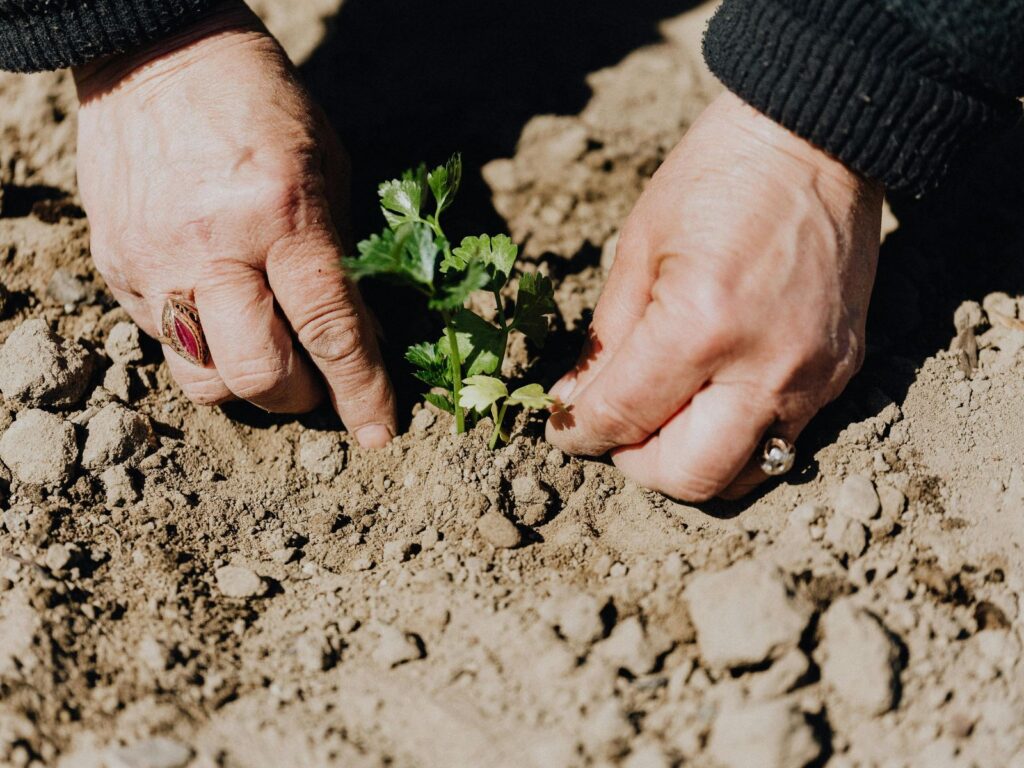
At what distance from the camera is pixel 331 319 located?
8.81 feet

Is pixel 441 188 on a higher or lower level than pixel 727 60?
lower

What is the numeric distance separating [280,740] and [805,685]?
1.29 metres

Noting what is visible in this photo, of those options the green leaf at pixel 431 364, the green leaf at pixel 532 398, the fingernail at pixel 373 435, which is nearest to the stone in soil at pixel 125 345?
the fingernail at pixel 373 435

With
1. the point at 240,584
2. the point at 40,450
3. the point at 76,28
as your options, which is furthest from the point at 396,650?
the point at 76,28

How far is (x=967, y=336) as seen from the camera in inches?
121

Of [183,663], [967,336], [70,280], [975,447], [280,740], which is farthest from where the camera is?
[70,280]

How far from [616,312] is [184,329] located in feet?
4.46

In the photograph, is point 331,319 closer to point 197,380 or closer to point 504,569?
point 197,380

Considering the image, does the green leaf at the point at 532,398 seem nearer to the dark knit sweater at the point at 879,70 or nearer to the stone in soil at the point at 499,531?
the stone in soil at the point at 499,531

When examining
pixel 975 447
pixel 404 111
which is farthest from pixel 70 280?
pixel 975 447

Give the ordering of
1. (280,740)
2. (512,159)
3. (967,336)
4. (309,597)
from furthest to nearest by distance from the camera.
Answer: (512,159)
(967,336)
(309,597)
(280,740)

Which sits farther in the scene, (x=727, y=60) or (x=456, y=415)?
(x=456, y=415)

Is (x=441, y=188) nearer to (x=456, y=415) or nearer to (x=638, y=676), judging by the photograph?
(x=456, y=415)

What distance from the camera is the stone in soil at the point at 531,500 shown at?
2725 millimetres
